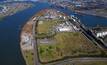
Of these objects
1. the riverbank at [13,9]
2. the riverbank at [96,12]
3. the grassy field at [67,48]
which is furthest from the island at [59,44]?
the riverbank at [13,9]

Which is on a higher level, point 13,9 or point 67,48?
point 13,9

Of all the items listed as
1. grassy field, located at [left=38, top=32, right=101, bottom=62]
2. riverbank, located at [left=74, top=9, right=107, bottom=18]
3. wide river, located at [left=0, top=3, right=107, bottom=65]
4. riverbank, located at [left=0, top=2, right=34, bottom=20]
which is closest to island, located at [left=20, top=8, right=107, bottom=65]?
grassy field, located at [left=38, top=32, right=101, bottom=62]

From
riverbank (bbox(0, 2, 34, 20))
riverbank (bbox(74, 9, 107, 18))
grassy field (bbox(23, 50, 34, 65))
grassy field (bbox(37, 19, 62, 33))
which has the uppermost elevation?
riverbank (bbox(0, 2, 34, 20))

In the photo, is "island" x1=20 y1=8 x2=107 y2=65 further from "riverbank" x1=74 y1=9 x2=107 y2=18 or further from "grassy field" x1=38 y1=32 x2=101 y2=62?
"riverbank" x1=74 y1=9 x2=107 y2=18

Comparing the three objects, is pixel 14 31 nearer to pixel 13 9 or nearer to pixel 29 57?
pixel 29 57

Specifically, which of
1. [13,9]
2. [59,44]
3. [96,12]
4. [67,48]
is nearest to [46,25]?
[59,44]

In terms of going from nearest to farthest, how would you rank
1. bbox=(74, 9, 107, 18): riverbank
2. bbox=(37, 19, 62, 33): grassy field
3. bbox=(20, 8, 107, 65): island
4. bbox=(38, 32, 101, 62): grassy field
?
bbox=(20, 8, 107, 65): island → bbox=(38, 32, 101, 62): grassy field → bbox=(37, 19, 62, 33): grassy field → bbox=(74, 9, 107, 18): riverbank

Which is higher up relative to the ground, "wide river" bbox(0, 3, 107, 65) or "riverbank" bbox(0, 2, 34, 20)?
"riverbank" bbox(0, 2, 34, 20)
